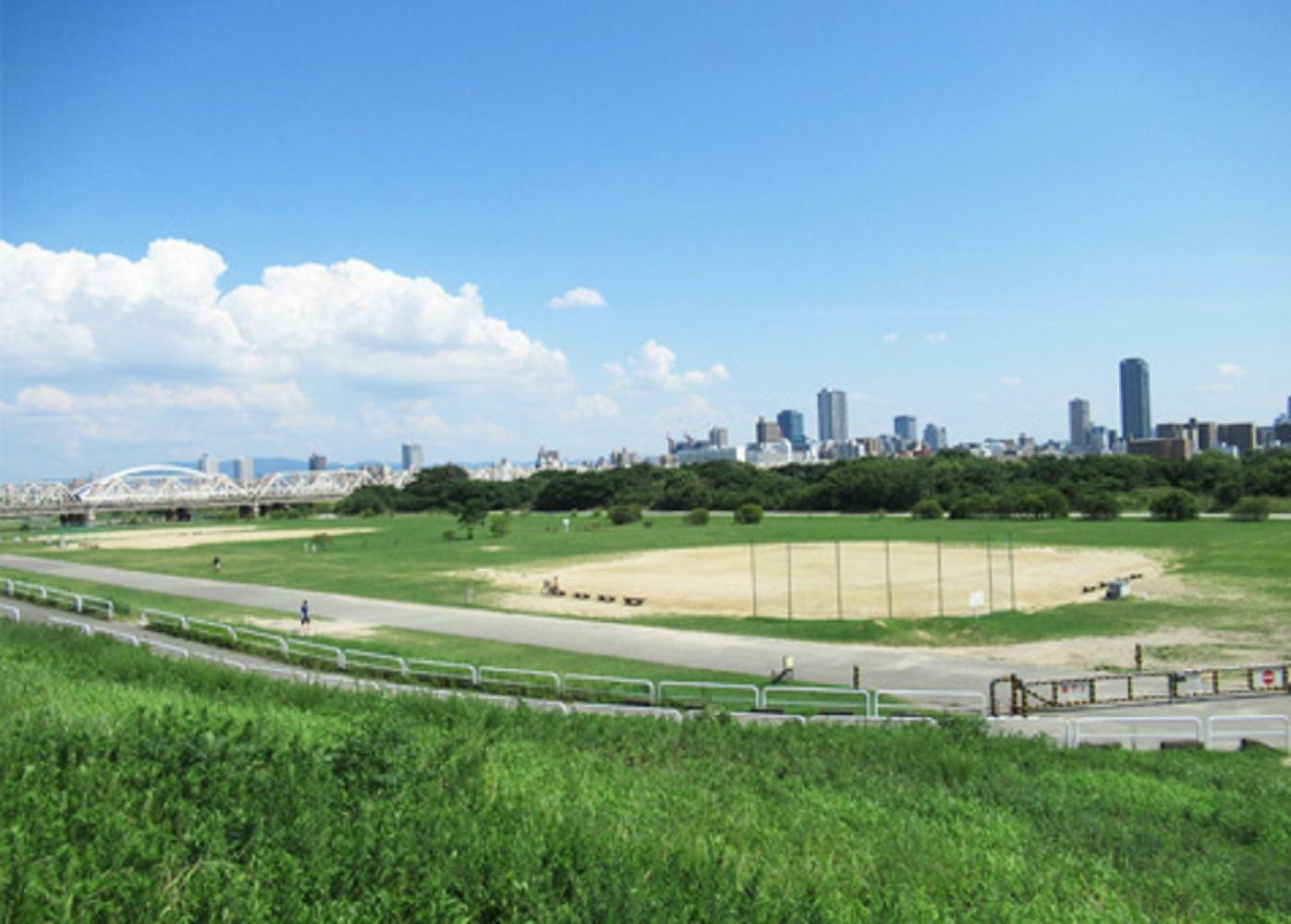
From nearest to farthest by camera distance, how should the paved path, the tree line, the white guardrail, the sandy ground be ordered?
the white guardrail → the paved path → the sandy ground → the tree line

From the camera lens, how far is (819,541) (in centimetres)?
8175

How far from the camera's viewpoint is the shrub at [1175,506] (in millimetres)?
89812

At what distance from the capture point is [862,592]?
161 feet

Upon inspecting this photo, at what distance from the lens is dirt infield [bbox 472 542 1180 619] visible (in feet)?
145

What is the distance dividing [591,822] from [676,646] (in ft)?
79.1

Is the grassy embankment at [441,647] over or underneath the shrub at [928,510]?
underneath

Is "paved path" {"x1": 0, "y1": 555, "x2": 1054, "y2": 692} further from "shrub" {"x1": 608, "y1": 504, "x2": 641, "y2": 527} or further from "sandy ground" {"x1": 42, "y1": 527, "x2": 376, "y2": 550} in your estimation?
"shrub" {"x1": 608, "y1": 504, "x2": 641, "y2": 527}

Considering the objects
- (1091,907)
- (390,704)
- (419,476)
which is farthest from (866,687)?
(419,476)

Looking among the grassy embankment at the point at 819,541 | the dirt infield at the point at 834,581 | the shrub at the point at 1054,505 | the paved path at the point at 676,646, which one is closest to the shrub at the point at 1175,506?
the grassy embankment at the point at 819,541

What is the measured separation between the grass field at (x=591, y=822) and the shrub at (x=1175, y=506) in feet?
276

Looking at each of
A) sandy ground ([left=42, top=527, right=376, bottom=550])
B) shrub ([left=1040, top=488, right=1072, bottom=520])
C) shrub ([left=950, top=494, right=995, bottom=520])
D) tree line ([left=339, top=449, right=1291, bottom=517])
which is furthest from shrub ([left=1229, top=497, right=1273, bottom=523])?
sandy ground ([left=42, top=527, right=376, bottom=550])

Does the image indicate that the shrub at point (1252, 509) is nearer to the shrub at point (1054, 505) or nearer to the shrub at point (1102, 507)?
the shrub at point (1102, 507)

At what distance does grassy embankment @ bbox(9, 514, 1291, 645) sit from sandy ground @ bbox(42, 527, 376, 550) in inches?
169

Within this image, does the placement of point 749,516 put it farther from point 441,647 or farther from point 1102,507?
point 441,647
